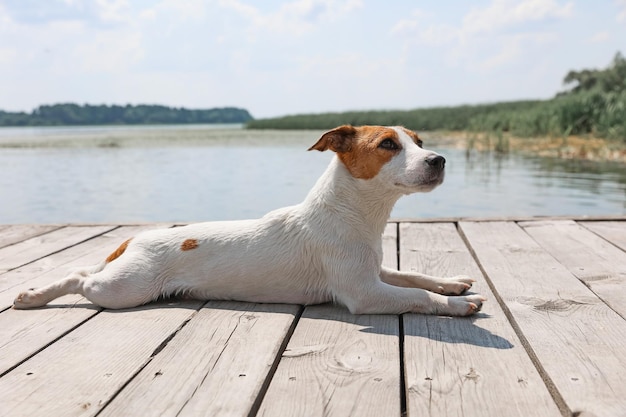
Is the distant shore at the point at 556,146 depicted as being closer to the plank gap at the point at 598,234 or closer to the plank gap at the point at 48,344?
the plank gap at the point at 598,234

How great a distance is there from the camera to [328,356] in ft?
8.55

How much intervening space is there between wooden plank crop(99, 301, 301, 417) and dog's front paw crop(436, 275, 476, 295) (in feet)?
2.83

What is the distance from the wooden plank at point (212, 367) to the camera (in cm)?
217

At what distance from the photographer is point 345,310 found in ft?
10.9

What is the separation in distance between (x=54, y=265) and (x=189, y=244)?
1.49 metres

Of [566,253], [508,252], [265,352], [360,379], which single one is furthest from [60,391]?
[566,253]

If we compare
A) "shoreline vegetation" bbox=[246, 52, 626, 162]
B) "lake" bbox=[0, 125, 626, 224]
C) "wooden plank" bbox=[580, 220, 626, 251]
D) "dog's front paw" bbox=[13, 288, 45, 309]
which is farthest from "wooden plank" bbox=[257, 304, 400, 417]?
"shoreline vegetation" bbox=[246, 52, 626, 162]

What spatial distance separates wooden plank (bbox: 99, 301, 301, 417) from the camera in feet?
7.12

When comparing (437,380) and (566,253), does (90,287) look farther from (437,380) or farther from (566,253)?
(566,253)

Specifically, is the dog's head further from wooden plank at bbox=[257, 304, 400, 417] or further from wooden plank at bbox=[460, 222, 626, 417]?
wooden plank at bbox=[460, 222, 626, 417]

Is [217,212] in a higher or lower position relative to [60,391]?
lower

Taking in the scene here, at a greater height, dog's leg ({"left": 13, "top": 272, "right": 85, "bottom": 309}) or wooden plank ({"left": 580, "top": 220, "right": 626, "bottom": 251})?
dog's leg ({"left": 13, "top": 272, "right": 85, "bottom": 309})

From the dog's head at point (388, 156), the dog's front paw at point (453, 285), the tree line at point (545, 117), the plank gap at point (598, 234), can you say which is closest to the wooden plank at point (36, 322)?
the dog's head at point (388, 156)

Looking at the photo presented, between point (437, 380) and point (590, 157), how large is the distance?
16920 millimetres
